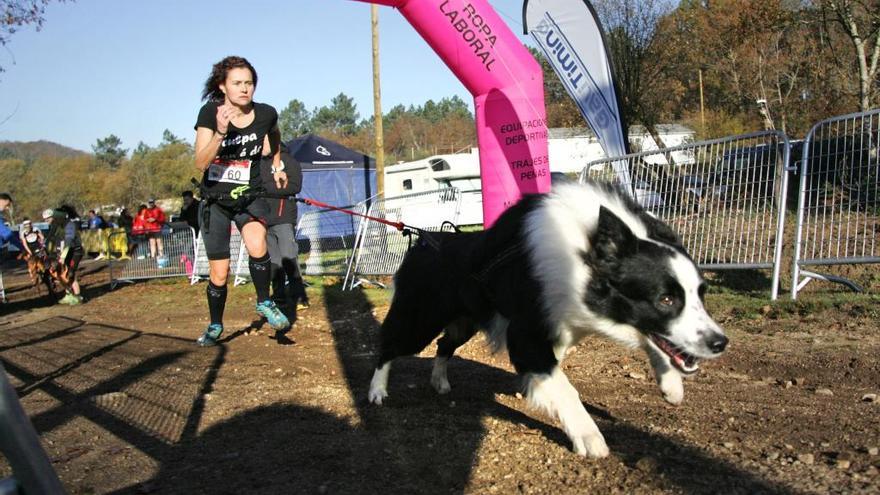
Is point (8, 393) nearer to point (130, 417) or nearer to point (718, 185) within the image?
point (130, 417)

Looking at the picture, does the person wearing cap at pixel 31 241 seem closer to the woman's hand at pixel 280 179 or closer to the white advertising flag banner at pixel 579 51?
the woman's hand at pixel 280 179

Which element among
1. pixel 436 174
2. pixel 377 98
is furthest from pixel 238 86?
pixel 436 174

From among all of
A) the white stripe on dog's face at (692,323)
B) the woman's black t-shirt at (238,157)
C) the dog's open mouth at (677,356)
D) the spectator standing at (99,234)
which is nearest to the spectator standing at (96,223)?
the spectator standing at (99,234)

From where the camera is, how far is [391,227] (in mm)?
12242

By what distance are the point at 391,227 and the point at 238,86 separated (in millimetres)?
6720

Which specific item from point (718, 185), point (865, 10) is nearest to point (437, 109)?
point (865, 10)

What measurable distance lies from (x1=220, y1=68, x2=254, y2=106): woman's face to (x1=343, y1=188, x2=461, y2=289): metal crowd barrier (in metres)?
5.78

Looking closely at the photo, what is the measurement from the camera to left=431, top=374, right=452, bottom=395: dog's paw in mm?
4939

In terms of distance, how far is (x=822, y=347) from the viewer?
5438 mm

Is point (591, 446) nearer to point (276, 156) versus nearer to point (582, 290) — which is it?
point (582, 290)

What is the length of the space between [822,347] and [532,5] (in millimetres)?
5349

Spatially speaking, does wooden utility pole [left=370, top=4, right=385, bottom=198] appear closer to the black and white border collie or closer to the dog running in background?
the dog running in background

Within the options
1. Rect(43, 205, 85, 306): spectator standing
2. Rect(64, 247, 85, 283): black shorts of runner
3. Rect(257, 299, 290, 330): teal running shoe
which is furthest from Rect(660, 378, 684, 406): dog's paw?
Rect(64, 247, 85, 283): black shorts of runner

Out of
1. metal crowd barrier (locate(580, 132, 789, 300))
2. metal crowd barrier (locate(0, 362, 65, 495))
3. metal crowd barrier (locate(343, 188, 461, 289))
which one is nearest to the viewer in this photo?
metal crowd barrier (locate(0, 362, 65, 495))
